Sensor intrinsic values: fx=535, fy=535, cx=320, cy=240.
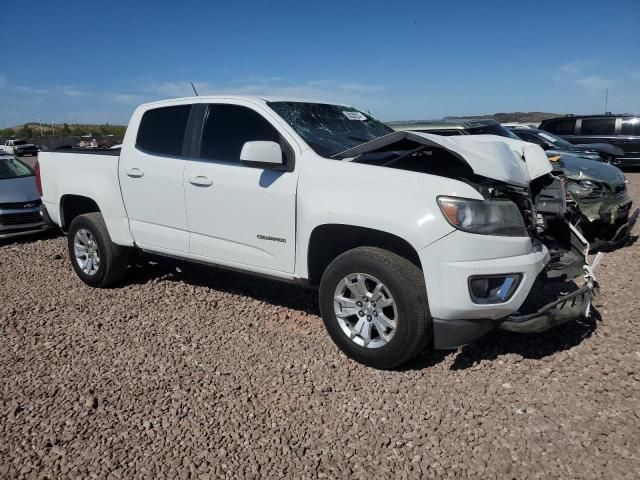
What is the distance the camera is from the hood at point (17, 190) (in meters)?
8.33

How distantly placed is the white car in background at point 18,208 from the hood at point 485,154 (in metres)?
6.20

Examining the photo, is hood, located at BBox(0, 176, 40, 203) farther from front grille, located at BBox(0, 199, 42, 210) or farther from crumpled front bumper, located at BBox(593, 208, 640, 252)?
crumpled front bumper, located at BBox(593, 208, 640, 252)

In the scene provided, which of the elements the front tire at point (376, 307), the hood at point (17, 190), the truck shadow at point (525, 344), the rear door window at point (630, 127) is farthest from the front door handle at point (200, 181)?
the rear door window at point (630, 127)

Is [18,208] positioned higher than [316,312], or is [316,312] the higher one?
[18,208]

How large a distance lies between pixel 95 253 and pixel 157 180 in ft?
4.44

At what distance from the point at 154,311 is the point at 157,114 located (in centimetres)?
180

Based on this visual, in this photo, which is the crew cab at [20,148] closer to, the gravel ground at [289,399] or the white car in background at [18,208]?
the white car in background at [18,208]

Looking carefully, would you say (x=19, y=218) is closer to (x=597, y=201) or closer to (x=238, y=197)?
(x=238, y=197)

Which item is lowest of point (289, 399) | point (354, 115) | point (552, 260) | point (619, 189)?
point (289, 399)

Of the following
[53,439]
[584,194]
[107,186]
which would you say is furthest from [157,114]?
[584,194]

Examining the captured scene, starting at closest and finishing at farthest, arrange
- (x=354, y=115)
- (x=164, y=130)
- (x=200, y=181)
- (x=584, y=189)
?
(x=200, y=181), (x=164, y=130), (x=354, y=115), (x=584, y=189)

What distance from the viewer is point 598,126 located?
15.2m

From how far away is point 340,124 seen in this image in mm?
4609

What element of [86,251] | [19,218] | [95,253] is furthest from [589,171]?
[19,218]
